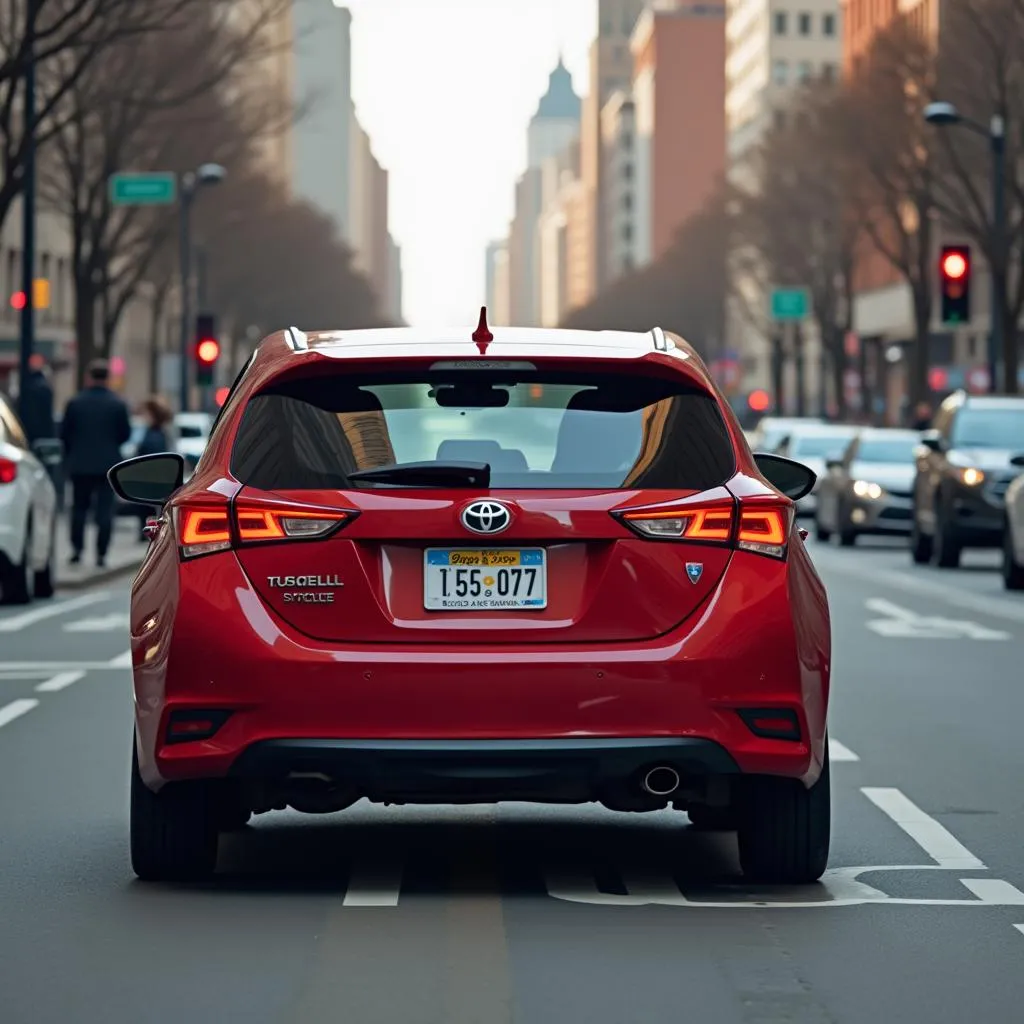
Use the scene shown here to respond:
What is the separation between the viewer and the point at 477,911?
25.0 ft

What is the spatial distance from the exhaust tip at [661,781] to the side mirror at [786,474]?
1.39 metres

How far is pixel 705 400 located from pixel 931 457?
23200 millimetres

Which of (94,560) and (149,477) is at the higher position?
(149,477)

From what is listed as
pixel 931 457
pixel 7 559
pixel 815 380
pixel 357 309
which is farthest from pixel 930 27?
pixel 7 559

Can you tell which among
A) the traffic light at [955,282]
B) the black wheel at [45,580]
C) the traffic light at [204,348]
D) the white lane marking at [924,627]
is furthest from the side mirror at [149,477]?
the traffic light at [204,348]

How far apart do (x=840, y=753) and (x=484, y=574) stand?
468 cm

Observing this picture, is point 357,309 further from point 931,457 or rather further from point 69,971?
point 69,971

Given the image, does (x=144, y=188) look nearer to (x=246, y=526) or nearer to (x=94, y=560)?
(x=94, y=560)

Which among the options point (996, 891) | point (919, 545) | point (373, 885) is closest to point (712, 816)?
point (996, 891)

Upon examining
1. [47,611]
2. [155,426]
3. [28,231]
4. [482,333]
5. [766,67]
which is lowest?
[47,611]

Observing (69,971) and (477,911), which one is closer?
(69,971)

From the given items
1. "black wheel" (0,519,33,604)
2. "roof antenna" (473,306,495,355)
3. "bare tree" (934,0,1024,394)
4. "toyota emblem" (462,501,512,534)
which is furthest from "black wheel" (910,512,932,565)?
"toyota emblem" (462,501,512,534)

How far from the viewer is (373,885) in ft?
26.5

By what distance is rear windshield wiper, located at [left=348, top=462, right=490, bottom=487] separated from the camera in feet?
24.7
